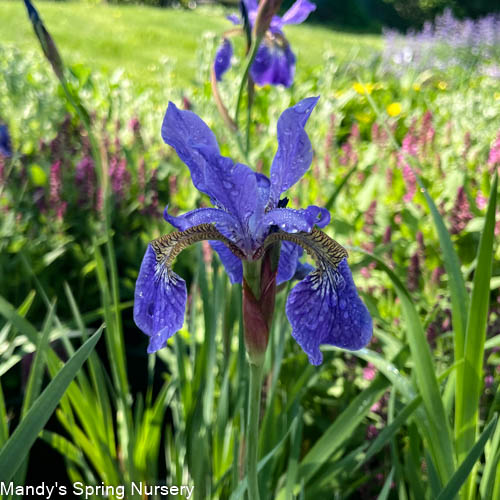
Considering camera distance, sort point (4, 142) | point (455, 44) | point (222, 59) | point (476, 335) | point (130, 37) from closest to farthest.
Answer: point (476, 335) < point (222, 59) < point (4, 142) < point (455, 44) < point (130, 37)

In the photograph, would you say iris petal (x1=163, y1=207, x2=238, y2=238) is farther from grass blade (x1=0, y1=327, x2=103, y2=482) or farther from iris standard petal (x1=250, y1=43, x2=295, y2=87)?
iris standard petal (x1=250, y1=43, x2=295, y2=87)

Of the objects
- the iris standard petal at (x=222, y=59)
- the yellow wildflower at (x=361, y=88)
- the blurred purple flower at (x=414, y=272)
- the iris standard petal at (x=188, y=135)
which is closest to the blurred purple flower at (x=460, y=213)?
the blurred purple flower at (x=414, y=272)

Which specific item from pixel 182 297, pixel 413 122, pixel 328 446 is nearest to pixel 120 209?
pixel 413 122

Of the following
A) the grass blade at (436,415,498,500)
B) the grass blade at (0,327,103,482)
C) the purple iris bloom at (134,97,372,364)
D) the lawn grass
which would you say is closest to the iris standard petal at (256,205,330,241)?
the purple iris bloom at (134,97,372,364)

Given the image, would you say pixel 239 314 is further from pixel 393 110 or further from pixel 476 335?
pixel 393 110

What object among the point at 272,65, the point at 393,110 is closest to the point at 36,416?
the point at 272,65

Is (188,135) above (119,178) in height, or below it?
above
